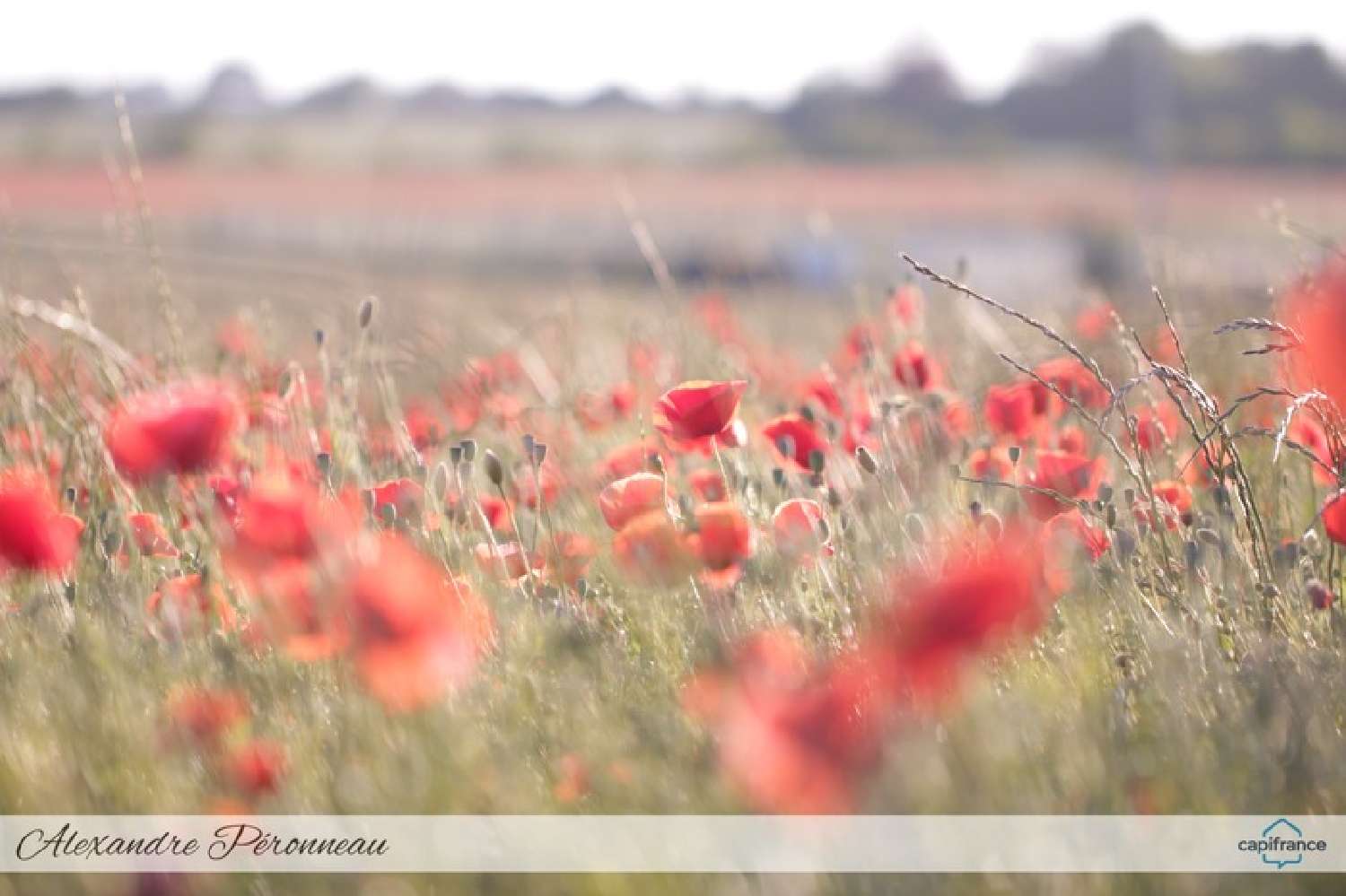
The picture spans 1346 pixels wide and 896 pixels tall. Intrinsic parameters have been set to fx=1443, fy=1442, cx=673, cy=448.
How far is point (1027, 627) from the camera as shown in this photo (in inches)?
56.1

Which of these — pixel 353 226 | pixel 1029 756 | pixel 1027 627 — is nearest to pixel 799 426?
pixel 1027 627

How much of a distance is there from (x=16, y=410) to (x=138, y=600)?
3.40ft

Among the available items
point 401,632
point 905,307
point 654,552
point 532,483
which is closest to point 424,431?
point 532,483

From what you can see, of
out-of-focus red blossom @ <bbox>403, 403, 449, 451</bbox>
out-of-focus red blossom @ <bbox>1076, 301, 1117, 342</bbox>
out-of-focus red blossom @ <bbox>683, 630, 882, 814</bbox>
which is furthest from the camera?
out-of-focus red blossom @ <bbox>1076, 301, 1117, 342</bbox>

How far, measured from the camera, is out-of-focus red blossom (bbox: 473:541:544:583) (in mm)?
1754

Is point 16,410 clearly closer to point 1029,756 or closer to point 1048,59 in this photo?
point 1029,756

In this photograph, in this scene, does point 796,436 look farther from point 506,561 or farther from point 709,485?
point 506,561

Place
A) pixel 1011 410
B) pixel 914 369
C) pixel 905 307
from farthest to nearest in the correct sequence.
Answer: pixel 905 307, pixel 914 369, pixel 1011 410

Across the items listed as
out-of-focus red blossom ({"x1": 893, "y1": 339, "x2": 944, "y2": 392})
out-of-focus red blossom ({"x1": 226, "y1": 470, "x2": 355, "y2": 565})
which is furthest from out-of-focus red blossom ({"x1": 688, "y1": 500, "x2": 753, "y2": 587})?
out-of-focus red blossom ({"x1": 893, "y1": 339, "x2": 944, "y2": 392})

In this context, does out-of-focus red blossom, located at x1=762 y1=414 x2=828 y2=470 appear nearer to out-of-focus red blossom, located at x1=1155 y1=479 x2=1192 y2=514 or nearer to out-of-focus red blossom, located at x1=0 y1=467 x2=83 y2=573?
out-of-focus red blossom, located at x1=1155 y1=479 x2=1192 y2=514

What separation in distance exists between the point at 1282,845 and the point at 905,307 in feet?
5.80

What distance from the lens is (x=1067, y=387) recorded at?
2324 mm

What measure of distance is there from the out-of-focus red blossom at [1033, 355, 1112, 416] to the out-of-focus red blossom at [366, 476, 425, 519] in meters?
0.92

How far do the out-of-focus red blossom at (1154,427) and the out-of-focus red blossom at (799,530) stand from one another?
0.62 m
